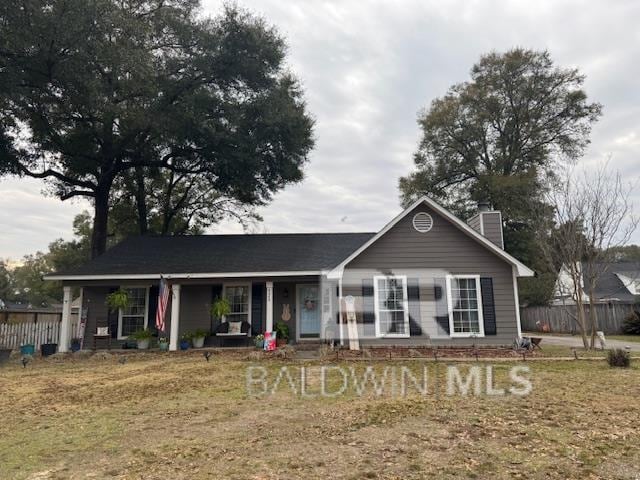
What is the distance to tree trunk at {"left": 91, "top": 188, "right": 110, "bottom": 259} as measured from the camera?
21859 millimetres

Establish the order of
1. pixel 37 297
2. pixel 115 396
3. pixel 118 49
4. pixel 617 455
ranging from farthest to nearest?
1. pixel 37 297
2. pixel 118 49
3. pixel 115 396
4. pixel 617 455

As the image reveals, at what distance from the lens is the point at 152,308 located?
15.6 m

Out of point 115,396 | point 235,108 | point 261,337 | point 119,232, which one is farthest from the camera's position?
point 119,232

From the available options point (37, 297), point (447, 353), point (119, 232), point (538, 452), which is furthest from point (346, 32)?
point (37, 297)

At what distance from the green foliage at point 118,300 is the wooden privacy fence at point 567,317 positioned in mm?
18129

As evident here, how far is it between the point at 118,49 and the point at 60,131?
6.92 meters

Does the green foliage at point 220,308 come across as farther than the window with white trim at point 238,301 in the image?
No

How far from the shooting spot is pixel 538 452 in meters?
4.79

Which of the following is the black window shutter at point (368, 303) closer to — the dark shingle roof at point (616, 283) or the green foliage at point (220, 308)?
the green foliage at point (220, 308)

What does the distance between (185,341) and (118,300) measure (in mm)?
2605

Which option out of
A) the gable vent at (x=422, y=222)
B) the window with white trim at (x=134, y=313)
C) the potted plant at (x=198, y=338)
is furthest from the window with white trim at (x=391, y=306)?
the window with white trim at (x=134, y=313)

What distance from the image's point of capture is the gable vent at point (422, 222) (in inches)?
523

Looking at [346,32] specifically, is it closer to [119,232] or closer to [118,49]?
[118,49]

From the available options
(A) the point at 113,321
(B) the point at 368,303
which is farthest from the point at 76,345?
(B) the point at 368,303
